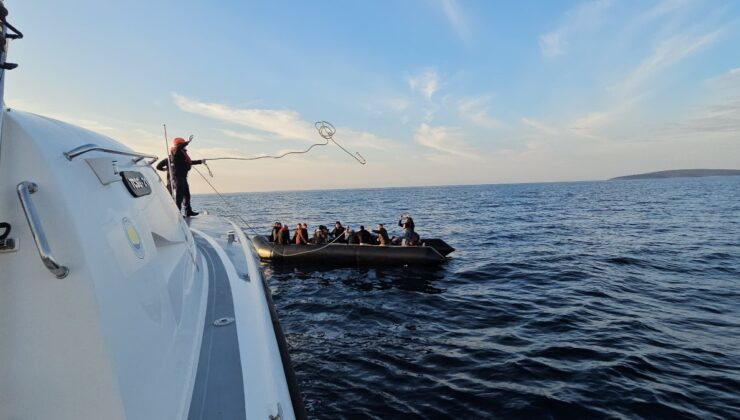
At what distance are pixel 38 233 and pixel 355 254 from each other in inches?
565

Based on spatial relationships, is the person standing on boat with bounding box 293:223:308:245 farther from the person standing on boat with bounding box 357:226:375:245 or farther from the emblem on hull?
the emblem on hull

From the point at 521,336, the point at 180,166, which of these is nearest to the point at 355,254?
the point at 180,166

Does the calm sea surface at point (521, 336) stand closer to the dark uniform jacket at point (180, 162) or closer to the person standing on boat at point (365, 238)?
the person standing on boat at point (365, 238)

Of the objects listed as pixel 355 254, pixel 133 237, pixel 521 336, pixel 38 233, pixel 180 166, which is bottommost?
pixel 521 336

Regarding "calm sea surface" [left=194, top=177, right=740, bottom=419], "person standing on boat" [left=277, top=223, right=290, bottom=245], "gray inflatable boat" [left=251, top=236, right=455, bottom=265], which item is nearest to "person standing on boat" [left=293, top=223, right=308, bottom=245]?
"person standing on boat" [left=277, top=223, right=290, bottom=245]

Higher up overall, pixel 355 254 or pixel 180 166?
pixel 180 166

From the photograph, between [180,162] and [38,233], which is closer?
[38,233]

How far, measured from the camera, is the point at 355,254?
15.9 metres

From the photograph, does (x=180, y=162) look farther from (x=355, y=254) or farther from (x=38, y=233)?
(x=38, y=233)

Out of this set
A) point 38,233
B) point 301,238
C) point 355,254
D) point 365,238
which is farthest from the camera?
point 301,238

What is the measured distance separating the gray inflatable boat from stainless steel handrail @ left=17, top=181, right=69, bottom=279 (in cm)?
1402

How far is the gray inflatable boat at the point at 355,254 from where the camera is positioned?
15305 millimetres

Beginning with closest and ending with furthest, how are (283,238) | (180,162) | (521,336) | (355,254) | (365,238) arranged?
(521,336) < (180,162) < (355,254) < (365,238) < (283,238)

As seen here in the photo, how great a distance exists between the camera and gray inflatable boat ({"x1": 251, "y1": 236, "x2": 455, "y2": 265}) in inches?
603
